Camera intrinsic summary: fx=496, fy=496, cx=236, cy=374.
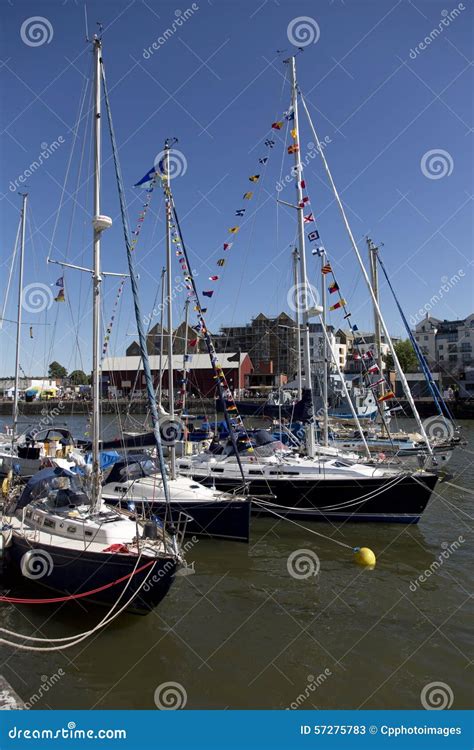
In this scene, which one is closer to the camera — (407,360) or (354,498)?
(354,498)

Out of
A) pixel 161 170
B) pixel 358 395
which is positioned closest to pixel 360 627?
pixel 161 170

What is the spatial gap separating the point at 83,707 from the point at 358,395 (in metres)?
49.5

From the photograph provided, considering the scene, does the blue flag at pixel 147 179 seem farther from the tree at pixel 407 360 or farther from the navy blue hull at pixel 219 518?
the tree at pixel 407 360

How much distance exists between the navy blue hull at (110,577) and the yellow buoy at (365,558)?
6.74 metres

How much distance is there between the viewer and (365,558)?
15.2 m

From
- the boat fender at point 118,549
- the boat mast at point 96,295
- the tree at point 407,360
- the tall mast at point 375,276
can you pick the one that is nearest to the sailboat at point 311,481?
the boat mast at point 96,295

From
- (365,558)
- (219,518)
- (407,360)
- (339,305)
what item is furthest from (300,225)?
(407,360)

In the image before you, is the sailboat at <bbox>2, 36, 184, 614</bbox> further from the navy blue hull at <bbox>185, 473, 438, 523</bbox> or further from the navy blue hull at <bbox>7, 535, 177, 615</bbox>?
the navy blue hull at <bbox>185, 473, 438, 523</bbox>

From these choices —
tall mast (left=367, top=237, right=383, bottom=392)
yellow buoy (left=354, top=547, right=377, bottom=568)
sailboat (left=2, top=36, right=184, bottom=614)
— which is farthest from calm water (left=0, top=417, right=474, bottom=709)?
tall mast (left=367, top=237, right=383, bottom=392)

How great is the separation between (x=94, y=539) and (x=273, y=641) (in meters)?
4.63

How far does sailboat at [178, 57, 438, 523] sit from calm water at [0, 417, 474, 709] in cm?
345

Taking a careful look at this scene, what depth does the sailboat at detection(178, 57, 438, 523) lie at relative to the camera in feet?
62.6

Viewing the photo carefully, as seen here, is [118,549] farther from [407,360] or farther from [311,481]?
[407,360]

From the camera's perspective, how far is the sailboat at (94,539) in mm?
10797
